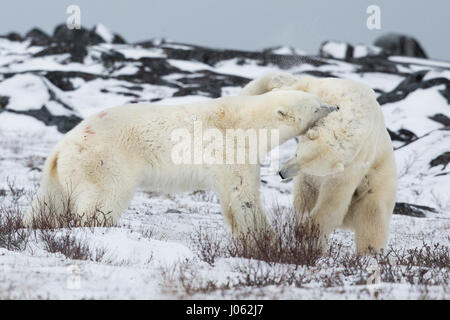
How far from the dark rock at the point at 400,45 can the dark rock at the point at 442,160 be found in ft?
131

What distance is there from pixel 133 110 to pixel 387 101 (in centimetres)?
1418

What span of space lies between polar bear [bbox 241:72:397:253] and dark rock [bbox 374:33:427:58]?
4667 cm

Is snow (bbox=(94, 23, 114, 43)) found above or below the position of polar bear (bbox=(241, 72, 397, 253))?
below

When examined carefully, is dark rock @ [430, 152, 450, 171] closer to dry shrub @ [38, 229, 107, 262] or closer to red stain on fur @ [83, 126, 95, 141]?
red stain on fur @ [83, 126, 95, 141]

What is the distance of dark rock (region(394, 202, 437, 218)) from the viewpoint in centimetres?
813

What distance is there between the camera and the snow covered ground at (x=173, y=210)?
272cm

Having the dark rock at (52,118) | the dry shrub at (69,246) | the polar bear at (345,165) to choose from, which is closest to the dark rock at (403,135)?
the dark rock at (52,118)

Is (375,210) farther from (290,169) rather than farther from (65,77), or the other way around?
(65,77)

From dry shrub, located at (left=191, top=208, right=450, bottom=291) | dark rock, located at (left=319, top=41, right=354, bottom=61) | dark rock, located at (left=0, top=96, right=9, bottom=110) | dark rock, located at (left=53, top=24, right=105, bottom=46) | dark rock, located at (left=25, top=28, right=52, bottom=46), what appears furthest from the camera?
dark rock, located at (left=25, top=28, right=52, bottom=46)

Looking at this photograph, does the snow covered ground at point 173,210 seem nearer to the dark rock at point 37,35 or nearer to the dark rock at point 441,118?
the dark rock at point 441,118

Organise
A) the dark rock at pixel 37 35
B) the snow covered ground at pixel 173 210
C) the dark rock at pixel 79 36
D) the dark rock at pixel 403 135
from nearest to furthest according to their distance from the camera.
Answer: the snow covered ground at pixel 173 210 < the dark rock at pixel 403 135 < the dark rock at pixel 79 36 < the dark rock at pixel 37 35

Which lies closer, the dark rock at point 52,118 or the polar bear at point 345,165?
the polar bear at point 345,165

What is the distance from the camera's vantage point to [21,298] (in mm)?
2346

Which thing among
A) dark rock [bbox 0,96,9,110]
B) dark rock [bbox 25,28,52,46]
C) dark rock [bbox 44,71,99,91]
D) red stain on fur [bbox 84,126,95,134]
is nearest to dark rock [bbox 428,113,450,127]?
dark rock [bbox 0,96,9,110]
